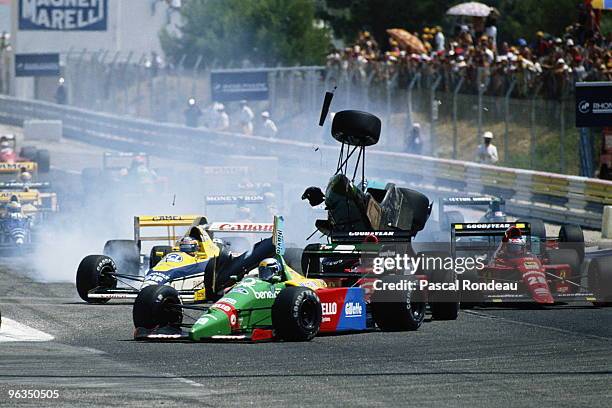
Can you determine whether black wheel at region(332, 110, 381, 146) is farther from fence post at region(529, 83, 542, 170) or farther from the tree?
the tree

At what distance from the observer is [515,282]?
18.5 m

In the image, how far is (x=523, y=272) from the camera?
18.4 metres

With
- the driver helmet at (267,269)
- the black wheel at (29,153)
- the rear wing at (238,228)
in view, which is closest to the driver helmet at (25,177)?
the black wheel at (29,153)

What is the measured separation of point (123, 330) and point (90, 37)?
1914 inches

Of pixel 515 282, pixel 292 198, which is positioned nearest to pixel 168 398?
pixel 515 282

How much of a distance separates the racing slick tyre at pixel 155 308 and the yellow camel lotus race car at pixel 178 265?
1.41 m

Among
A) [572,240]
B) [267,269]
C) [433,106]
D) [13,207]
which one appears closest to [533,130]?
[433,106]

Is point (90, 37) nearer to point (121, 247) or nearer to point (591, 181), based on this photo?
point (591, 181)

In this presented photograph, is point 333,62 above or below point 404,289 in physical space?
above

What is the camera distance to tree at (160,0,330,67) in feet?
190

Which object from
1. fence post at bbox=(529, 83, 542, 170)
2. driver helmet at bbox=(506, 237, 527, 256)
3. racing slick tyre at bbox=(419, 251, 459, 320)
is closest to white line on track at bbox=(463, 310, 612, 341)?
racing slick tyre at bbox=(419, 251, 459, 320)

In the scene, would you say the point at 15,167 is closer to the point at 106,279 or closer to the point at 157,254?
the point at 157,254

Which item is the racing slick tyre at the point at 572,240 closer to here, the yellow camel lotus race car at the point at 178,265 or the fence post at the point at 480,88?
the yellow camel lotus race car at the point at 178,265

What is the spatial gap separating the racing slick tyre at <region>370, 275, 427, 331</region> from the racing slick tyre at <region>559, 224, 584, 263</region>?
4.12 m
